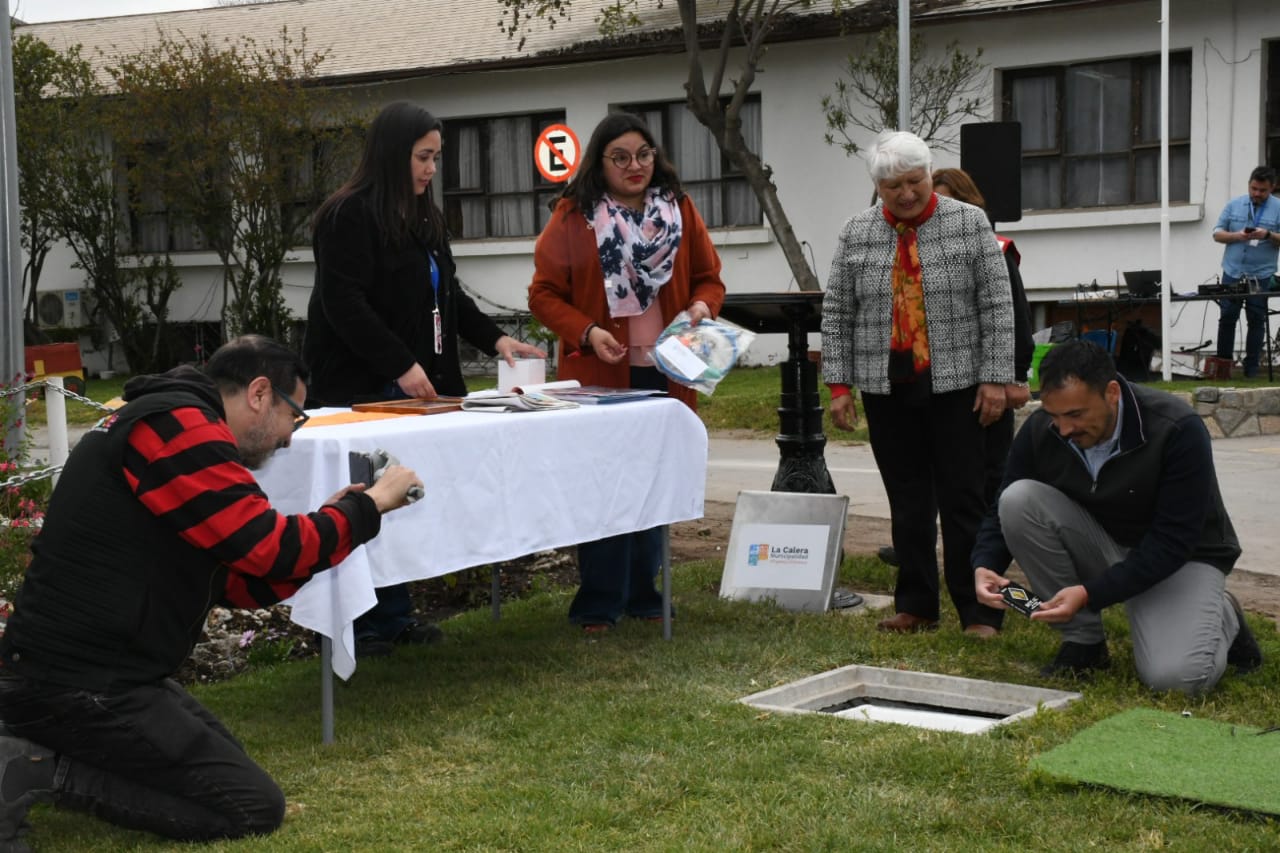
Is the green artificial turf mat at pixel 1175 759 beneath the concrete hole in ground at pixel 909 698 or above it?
above

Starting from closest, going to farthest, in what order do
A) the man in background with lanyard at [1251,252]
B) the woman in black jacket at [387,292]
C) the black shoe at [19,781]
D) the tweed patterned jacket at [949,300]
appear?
the black shoe at [19,781] < the woman in black jacket at [387,292] < the tweed patterned jacket at [949,300] < the man in background with lanyard at [1251,252]

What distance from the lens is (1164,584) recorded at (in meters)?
5.13

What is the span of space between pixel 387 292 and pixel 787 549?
204 centimetres

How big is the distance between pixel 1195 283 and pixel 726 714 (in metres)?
14.9

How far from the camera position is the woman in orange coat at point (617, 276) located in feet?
19.9

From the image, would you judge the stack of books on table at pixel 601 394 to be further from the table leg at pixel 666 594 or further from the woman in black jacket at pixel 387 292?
the table leg at pixel 666 594

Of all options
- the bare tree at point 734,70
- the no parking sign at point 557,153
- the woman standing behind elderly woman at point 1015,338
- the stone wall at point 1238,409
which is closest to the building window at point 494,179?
the bare tree at point 734,70

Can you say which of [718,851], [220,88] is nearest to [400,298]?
[718,851]

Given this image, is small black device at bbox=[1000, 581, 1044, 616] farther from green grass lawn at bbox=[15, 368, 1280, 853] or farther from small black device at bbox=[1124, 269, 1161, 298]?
small black device at bbox=[1124, 269, 1161, 298]

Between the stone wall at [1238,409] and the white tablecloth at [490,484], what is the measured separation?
794 centimetres

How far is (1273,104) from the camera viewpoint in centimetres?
1788

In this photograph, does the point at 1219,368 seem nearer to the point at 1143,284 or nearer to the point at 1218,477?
the point at 1143,284

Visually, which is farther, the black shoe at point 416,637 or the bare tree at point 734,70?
the bare tree at point 734,70

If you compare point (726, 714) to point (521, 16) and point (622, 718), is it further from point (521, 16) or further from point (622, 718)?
point (521, 16)
